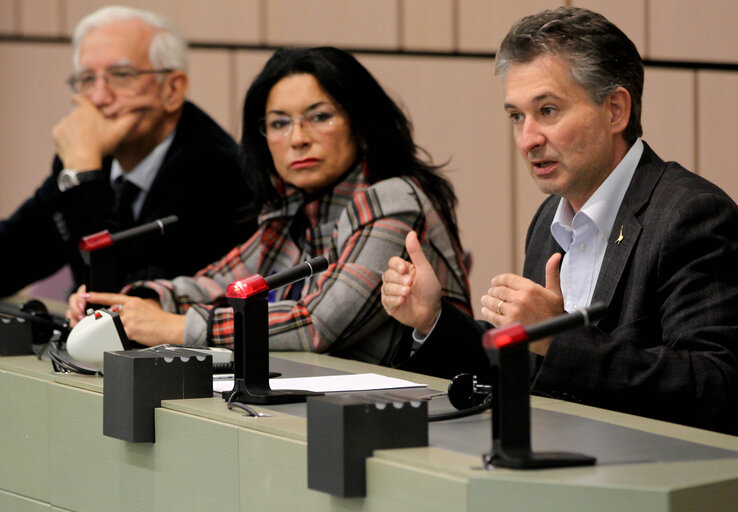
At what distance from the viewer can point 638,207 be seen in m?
2.06

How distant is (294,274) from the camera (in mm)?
1888

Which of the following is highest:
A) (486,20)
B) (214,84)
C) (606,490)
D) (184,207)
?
(486,20)

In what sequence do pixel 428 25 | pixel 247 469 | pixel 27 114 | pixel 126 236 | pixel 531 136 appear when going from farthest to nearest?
1. pixel 27 114
2. pixel 428 25
3. pixel 126 236
4. pixel 531 136
5. pixel 247 469

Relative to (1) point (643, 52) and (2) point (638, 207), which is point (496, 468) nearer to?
(2) point (638, 207)

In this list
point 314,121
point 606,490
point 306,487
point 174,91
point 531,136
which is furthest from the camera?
point 174,91

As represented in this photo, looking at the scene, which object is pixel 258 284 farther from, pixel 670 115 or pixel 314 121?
pixel 670 115

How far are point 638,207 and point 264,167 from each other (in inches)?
51.4

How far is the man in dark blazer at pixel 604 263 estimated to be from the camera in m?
1.85

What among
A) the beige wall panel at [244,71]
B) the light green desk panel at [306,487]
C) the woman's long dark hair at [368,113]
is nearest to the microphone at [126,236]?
the woman's long dark hair at [368,113]

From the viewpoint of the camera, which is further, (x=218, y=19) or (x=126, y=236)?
(x=218, y=19)

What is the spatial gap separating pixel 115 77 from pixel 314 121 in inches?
41.6

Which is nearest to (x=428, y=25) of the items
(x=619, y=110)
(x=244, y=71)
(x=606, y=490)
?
(x=244, y=71)

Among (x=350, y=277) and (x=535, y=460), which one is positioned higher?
(x=350, y=277)

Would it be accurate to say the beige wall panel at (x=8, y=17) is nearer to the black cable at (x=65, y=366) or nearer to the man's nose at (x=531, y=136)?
the black cable at (x=65, y=366)
